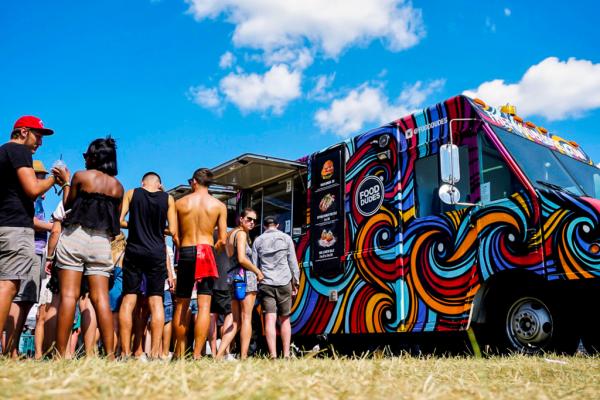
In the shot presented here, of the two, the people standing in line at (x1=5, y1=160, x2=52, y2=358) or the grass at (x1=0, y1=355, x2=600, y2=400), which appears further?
the people standing in line at (x1=5, y1=160, x2=52, y2=358)

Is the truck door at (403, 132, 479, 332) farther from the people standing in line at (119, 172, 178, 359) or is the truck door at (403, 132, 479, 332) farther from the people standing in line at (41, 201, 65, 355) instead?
the people standing in line at (41, 201, 65, 355)

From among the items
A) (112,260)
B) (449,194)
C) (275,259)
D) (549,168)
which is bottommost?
(112,260)

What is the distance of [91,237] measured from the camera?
4.56m

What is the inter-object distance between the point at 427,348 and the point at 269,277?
6.50 ft

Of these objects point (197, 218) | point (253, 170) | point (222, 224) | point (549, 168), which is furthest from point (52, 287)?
point (549, 168)

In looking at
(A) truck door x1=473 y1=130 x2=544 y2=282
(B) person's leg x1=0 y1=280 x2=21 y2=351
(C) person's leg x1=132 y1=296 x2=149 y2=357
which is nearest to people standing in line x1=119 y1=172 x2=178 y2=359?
(C) person's leg x1=132 y1=296 x2=149 y2=357

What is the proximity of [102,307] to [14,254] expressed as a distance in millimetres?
749

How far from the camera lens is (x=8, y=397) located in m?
1.63

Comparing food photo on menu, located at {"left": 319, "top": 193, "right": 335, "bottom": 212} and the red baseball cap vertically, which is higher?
the red baseball cap

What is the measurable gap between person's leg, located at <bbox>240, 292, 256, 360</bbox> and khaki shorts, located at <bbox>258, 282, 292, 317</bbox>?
0.51ft

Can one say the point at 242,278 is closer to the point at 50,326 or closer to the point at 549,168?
the point at 50,326

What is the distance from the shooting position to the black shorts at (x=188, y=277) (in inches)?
221

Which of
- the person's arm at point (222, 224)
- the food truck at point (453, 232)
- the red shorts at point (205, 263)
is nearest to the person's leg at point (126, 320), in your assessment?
the red shorts at point (205, 263)

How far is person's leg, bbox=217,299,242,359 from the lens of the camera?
21.0ft
